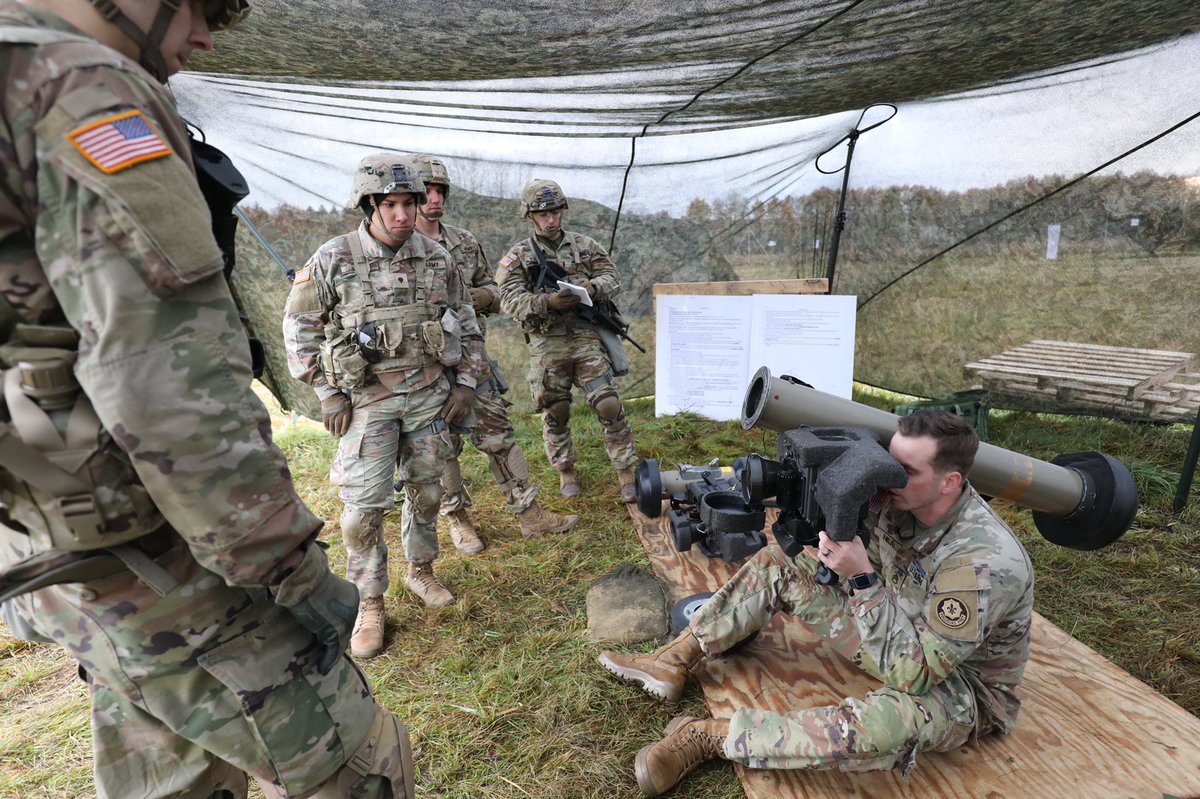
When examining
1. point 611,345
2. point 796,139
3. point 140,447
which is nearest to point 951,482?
point 140,447

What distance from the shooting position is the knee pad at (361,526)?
313 centimetres

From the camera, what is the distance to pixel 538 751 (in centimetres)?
253

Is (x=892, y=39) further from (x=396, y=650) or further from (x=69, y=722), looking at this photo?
(x=69, y=722)

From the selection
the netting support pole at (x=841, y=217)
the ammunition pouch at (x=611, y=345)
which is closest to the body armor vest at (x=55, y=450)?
the ammunition pouch at (x=611, y=345)

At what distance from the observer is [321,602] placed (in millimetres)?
1392

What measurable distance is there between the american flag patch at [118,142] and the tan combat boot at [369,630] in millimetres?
2637

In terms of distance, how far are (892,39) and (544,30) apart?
2031 mm

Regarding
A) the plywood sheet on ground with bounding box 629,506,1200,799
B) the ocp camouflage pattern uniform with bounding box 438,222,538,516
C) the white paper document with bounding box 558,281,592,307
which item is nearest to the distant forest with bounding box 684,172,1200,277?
the white paper document with bounding box 558,281,592,307

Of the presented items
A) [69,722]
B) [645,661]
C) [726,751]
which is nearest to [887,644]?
[726,751]

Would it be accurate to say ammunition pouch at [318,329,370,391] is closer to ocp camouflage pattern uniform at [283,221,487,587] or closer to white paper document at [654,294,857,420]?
ocp camouflage pattern uniform at [283,221,487,587]

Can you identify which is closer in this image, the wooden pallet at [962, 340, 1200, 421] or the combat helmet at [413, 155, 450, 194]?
the combat helmet at [413, 155, 450, 194]

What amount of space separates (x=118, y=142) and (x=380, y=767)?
1.50 meters

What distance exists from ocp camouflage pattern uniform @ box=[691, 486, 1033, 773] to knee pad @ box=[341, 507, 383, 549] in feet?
6.56

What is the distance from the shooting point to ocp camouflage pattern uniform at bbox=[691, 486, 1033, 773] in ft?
6.35
